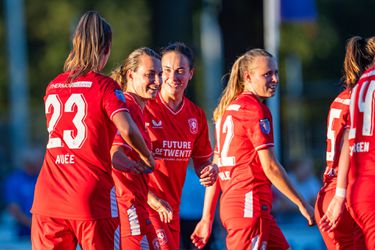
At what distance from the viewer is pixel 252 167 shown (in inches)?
310

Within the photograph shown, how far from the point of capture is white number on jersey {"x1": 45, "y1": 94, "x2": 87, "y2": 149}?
6.94 metres

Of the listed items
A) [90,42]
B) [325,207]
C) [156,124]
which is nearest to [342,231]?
[325,207]

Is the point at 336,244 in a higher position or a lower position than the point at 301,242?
higher

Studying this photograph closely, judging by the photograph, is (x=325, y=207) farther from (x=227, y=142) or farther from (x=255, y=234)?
(x=227, y=142)

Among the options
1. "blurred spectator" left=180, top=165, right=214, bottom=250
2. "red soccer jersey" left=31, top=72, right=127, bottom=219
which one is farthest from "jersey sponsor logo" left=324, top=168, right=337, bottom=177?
"blurred spectator" left=180, top=165, right=214, bottom=250

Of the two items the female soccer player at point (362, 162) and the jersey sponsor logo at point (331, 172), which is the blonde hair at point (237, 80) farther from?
the female soccer player at point (362, 162)

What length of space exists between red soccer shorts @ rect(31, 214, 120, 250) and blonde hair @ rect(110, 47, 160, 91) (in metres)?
1.60

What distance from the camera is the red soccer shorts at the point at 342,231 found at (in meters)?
7.73

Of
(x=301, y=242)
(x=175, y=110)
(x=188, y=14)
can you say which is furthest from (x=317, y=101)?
(x=175, y=110)

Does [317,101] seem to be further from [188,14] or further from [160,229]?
[160,229]

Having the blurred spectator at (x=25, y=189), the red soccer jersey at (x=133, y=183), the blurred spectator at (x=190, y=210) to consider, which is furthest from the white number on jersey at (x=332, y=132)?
the blurred spectator at (x=25, y=189)

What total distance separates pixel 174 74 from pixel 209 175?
3.17ft

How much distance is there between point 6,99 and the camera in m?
50.1

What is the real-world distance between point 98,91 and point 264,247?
183 cm
